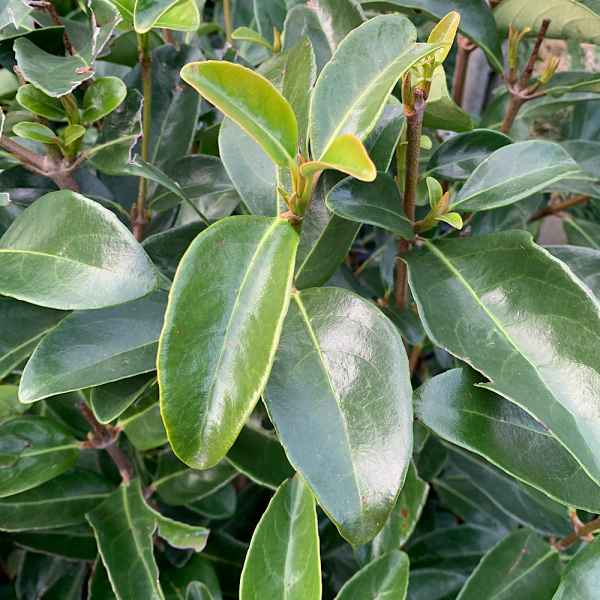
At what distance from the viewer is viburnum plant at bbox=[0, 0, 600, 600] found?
46 centimetres

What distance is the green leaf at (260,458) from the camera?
28.3 inches

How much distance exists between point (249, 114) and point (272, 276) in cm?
11

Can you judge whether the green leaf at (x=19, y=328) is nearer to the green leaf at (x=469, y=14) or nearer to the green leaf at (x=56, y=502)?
the green leaf at (x=56, y=502)

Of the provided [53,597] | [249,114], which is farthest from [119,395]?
[53,597]

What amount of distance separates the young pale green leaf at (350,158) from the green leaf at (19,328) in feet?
1.09

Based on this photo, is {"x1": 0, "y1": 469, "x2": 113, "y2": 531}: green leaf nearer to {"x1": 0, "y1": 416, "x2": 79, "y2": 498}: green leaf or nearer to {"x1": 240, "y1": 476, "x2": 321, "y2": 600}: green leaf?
{"x1": 0, "y1": 416, "x2": 79, "y2": 498}: green leaf

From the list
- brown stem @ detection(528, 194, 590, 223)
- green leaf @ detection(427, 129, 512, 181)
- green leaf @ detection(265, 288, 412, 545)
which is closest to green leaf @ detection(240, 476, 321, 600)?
green leaf @ detection(265, 288, 412, 545)

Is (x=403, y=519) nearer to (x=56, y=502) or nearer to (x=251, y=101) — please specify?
(x=56, y=502)

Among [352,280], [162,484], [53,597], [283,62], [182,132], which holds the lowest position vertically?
[53,597]

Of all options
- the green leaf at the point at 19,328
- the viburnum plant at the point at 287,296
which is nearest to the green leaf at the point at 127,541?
the viburnum plant at the point at 287,296

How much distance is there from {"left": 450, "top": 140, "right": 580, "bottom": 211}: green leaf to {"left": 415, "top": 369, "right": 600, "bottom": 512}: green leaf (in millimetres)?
152

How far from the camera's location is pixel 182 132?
2.54 ft

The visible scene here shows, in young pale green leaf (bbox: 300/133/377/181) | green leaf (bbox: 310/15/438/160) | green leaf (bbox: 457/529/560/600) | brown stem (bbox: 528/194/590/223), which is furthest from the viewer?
brown stem (bbox: 528/194/590/223)

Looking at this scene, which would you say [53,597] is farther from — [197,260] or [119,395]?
[197,260]
